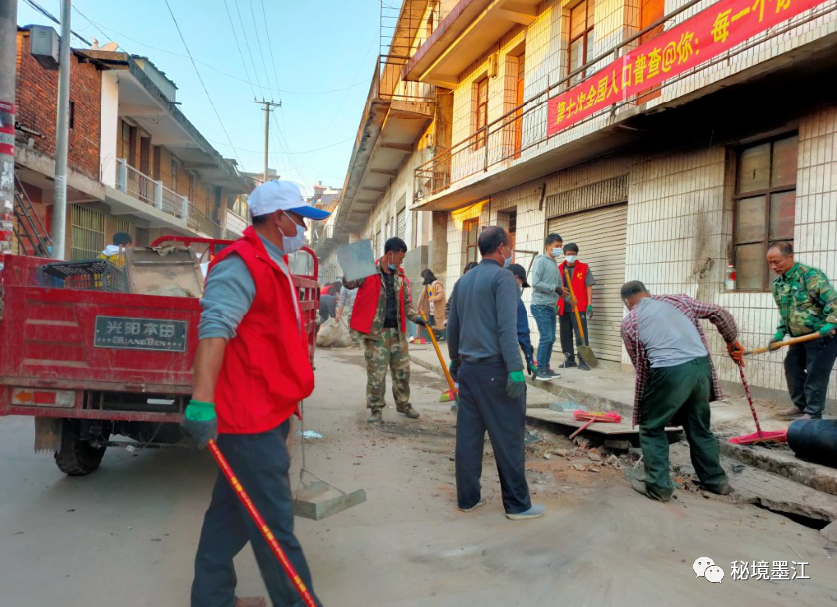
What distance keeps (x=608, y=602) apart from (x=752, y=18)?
5.80 m

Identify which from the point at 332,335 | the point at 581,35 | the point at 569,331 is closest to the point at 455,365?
the point at 569,331

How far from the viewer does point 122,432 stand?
4.09 m

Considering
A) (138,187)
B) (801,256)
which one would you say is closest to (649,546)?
(801,256)

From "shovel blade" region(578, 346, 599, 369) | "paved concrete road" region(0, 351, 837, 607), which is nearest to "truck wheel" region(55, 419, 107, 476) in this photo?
"paved concrete road" region(0, 351, 837, 607)

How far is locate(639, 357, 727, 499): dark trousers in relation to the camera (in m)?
3.92

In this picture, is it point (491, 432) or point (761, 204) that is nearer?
point (491, 432)

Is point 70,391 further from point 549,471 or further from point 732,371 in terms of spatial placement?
point 732,371

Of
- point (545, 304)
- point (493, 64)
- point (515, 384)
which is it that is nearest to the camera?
point (515, 384)

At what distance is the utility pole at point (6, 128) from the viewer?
6367mm

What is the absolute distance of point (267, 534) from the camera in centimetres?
204

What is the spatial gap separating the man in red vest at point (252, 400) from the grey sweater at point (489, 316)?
1684 millimetres

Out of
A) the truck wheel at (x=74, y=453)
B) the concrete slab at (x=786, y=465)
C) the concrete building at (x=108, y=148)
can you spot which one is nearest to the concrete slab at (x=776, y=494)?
the concrete slab at (x=786, y=465)

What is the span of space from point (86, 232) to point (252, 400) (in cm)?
1826

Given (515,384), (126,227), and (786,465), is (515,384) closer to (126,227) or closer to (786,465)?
(786,465)
